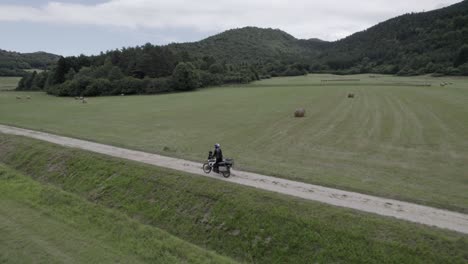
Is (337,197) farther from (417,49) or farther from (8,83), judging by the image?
(417,49)

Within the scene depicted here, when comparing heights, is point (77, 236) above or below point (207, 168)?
below

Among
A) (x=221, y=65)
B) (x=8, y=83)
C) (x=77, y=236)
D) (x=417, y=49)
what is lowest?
(x=8, y=83)

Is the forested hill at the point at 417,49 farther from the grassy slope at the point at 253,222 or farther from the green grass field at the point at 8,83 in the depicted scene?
the green grass field at the point at 8,83

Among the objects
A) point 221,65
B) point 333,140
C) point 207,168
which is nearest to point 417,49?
point 221,65

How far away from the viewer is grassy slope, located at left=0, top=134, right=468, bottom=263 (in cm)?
1160

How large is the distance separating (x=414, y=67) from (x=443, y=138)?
407 feet

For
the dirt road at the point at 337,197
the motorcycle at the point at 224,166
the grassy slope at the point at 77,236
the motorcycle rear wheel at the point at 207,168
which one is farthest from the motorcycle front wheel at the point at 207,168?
the grassy slope at the point at 77,236

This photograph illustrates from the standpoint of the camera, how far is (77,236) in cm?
1393

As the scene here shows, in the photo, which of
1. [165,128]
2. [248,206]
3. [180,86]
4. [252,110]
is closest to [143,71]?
[180,86]

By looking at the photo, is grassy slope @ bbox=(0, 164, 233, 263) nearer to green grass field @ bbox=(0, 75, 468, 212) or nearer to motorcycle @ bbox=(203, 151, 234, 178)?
motorcycle @ bbox=(203, 151, 234, 178)

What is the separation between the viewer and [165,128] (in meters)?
36.1

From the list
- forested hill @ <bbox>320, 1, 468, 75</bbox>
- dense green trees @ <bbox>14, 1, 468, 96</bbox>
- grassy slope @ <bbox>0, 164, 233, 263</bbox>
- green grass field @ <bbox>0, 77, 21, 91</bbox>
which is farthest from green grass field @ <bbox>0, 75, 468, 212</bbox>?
green grass field @ <bbox>0, 77, 21, 91</bbox>

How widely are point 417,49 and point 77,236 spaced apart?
185740mm

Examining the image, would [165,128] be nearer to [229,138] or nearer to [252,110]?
[229,138]
